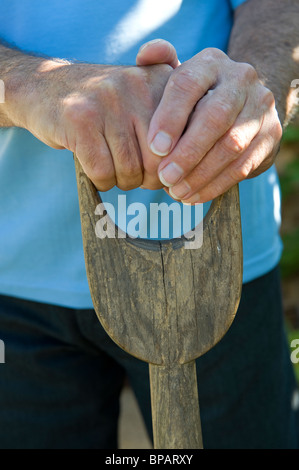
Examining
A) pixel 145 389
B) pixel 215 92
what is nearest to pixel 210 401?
pixel 145 389

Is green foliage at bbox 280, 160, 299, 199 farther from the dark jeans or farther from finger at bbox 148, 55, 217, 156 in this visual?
finger at bbox 148, 55, 217, 156

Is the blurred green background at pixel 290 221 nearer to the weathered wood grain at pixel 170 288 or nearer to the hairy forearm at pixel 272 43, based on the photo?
the hairy forearm at pixel 272 43

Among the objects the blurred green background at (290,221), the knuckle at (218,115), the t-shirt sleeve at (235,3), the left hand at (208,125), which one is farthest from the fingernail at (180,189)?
the blurred green background at (290,221)

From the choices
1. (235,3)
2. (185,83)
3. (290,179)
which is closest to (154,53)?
(185,83)

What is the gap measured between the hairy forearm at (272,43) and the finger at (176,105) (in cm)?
26

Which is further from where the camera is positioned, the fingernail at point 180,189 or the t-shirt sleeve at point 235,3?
the t-shirt sleeve at point 235,3

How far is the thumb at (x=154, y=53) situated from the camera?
3.08 feet

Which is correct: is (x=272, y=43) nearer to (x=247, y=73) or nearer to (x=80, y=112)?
(x=247, y=73)

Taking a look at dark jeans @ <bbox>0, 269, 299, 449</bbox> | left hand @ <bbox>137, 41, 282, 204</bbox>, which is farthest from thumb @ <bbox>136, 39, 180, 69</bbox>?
dark jeans @ <bbox>0, 269, 299, 449</bbox>

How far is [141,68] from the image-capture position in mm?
947

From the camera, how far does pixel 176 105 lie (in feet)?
2.95

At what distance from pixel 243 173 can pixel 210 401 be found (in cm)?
76

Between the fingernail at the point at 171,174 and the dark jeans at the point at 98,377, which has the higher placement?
the fingernail at the point at 171,174
